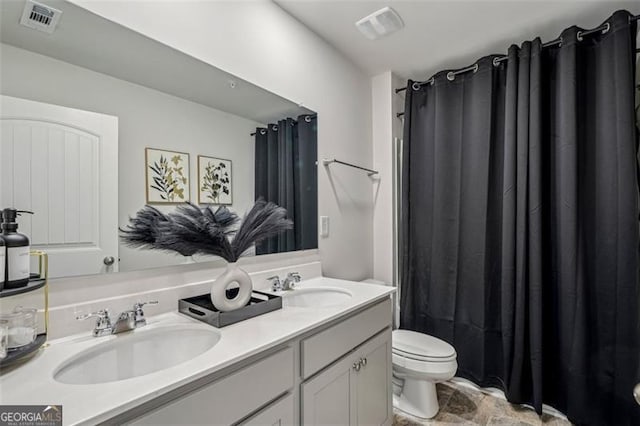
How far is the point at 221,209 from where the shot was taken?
1.37 meters

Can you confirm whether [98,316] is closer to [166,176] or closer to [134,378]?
[134,378]

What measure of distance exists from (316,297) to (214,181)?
31.2 inches

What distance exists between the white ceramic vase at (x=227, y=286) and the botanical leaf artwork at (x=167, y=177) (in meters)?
0.38

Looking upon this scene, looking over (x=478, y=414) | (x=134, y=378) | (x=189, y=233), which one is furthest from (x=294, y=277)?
(x=478, y=414)

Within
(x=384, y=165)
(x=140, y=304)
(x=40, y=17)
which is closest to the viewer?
(x=40, y=17)

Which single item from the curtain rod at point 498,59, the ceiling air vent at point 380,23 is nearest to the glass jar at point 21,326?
the ceiling air vent at point 380,23

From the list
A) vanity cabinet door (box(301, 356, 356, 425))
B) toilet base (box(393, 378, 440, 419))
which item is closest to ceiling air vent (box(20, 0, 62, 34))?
vanity cabinet door (box(301, 356, 356, 425))

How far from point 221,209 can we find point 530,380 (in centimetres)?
213

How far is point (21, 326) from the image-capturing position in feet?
2.68

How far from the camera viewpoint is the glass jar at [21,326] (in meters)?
0.79

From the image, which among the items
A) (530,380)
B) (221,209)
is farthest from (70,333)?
(530,380)

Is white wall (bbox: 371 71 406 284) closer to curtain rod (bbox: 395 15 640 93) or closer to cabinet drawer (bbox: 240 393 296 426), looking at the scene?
curtain rod (bbox: 395 15 640 93)

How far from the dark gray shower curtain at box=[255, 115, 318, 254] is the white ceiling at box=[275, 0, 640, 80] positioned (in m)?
0.60

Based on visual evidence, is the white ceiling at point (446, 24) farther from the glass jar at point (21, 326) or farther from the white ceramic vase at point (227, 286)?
the glass jar at point (21, 326)
